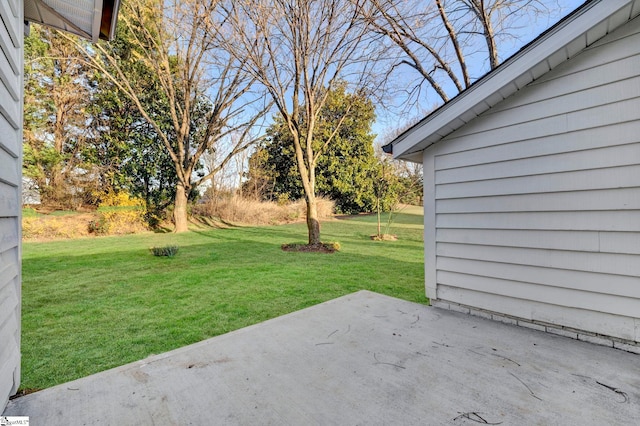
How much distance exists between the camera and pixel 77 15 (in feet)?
7.82

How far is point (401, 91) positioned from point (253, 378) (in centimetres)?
838

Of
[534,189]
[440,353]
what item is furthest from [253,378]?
[534,189]

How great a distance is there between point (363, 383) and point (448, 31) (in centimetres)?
828

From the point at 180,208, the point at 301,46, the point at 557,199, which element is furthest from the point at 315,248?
the point at 180,208

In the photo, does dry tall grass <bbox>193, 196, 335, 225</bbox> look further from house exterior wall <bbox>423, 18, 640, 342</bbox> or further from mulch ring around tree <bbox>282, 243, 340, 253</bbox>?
house exterior wall <bbox>423, 18, 640, 342</bbox>

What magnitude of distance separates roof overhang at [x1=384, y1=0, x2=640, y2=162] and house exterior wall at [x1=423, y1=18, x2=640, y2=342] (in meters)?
0.08

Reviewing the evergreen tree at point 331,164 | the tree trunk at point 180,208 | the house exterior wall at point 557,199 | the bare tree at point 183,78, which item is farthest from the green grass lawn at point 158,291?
the evergreen tree at point 331,164

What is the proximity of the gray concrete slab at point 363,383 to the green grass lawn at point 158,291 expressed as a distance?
0.62 meters

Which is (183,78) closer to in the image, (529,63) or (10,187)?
(10,187)

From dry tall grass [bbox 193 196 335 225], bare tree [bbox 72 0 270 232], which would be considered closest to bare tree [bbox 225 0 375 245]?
bare tree [bbox 72 0 270 232]

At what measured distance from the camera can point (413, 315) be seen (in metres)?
2.99

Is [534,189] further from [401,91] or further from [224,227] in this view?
[224,227]

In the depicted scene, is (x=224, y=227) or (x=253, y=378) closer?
(x=253, y=378)

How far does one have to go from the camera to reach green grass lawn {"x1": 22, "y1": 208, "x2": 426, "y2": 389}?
2570mm
